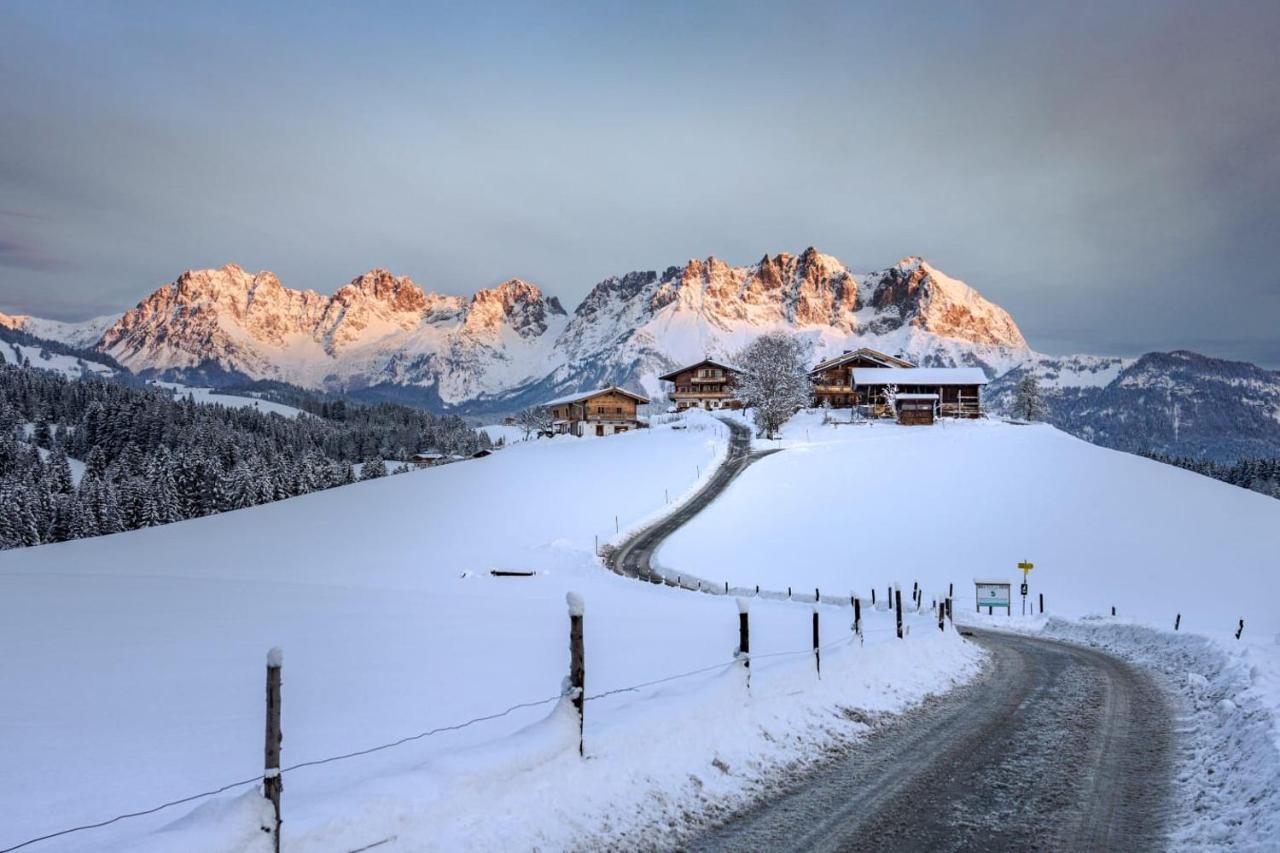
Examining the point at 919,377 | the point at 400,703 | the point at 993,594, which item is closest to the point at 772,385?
the point at 919,377

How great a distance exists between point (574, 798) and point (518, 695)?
19.1 ft

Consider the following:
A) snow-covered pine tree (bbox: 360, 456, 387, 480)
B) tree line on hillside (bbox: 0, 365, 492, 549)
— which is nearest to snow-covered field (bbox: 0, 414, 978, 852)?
tree line on hillside (bbox: 0, 365, 492, 549)

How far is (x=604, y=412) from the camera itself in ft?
467

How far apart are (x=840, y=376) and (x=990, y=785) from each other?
12655cm

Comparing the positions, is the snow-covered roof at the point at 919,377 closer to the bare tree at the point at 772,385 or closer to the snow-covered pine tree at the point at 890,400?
the snow-covered pine tree at the point at 890,400

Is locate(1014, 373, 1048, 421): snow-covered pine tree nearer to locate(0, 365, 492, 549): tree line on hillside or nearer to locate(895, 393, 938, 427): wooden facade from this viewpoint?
locate(895, 393, 938, 427): wooden facade

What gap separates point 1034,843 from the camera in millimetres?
9102

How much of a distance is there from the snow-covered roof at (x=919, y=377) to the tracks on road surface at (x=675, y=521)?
2854 centimetres

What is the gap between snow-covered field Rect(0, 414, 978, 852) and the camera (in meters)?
8.75

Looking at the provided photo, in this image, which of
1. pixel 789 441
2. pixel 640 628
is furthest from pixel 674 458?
pixel 640 628

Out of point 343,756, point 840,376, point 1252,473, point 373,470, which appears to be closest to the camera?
point 343,756

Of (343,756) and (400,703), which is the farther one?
(400,703)

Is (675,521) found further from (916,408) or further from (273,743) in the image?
(916,408)

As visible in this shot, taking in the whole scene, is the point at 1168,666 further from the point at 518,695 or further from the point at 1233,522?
the point at 1233,522
